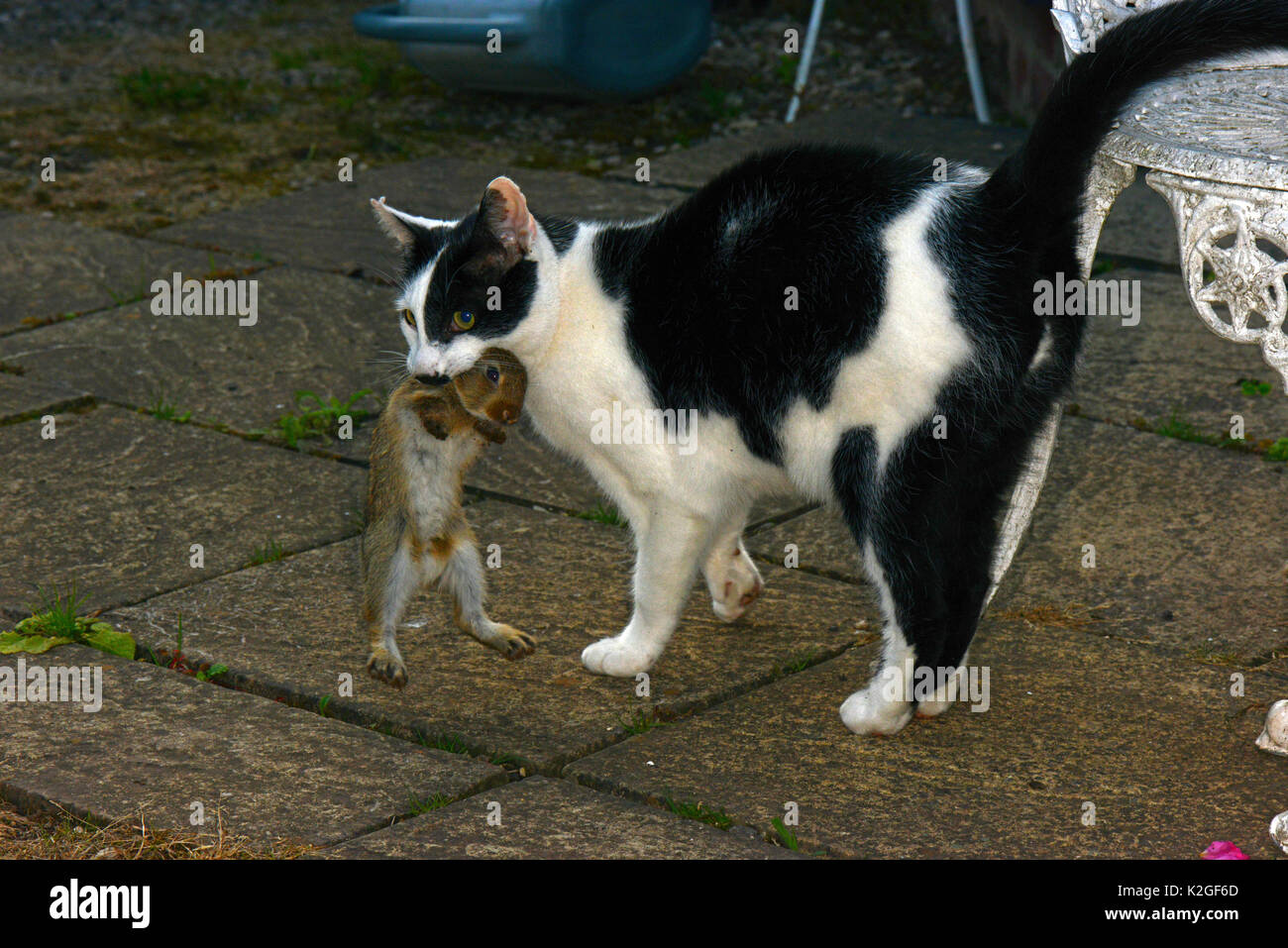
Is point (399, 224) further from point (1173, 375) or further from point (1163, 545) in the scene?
point (1173, 375)

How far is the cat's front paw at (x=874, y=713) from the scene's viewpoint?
3465 mm

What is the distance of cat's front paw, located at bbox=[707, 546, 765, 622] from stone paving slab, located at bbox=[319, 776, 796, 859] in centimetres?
94

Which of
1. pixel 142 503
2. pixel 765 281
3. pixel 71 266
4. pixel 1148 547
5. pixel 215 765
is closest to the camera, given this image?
pixel 215 765

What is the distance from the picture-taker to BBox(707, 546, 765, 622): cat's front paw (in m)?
4.03

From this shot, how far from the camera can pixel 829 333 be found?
3.33 meters

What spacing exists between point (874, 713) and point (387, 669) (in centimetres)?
114

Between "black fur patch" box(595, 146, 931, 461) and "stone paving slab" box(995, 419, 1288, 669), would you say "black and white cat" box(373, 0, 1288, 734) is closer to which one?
"black fur patch" box(595, 146, 931, 461)

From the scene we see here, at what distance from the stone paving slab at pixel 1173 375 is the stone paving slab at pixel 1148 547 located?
0.67 feet

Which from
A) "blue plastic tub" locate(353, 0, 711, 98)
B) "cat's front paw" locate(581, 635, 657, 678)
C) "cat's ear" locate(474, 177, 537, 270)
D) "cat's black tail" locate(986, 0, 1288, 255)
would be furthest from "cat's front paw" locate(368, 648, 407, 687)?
"blue plastic tub" locate(353, 0, 711, 98)

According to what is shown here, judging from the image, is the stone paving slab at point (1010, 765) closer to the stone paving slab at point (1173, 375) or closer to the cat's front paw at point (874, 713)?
the cat's front paw at point (874, 713)

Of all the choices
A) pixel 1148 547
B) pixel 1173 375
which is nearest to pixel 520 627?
pixel 1148 547

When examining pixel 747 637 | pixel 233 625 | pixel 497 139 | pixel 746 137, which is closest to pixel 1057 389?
pixel 747 637

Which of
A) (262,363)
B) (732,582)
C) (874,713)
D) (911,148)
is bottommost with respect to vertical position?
(874,713)

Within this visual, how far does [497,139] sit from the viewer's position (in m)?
8.73
